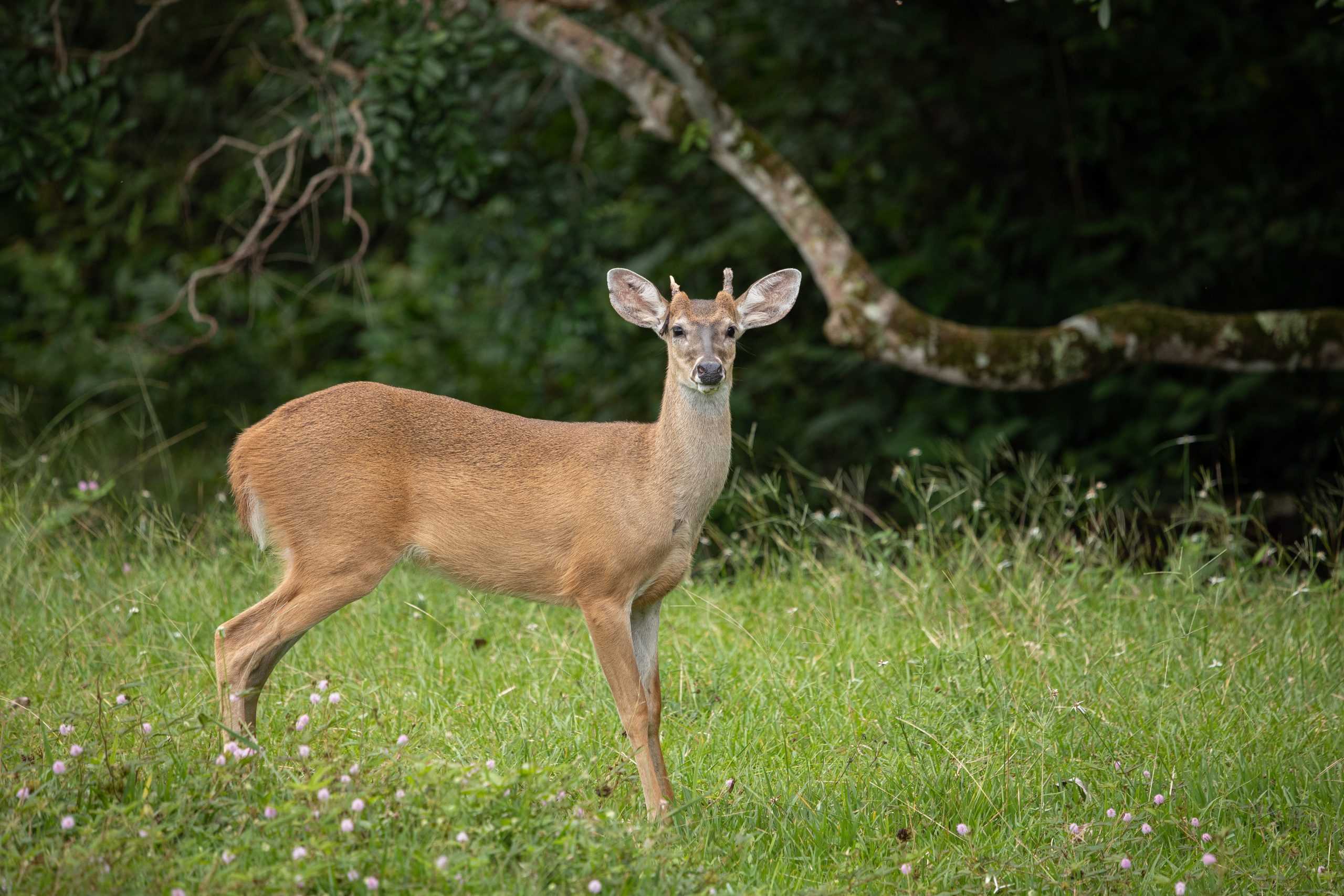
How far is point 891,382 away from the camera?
7.91 metres

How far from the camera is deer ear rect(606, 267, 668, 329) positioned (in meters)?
4.48

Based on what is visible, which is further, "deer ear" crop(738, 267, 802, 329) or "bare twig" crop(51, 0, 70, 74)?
"bare twig" crop(51, 0, 70, 74)

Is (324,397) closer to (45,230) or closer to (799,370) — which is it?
(799,370)

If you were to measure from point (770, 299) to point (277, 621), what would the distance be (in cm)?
189

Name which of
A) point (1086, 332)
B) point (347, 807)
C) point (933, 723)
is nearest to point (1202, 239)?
point (1086, 332)

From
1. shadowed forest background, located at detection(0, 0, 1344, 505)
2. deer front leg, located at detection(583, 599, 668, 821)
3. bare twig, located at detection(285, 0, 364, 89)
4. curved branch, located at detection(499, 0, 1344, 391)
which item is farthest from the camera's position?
→ shadowed forest background, located at detection(0, 0, 1344, 505)

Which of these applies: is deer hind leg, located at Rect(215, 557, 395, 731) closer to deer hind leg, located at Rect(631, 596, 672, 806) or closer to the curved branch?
deer hind leg, located at Rect(631, 596, 672, 806)

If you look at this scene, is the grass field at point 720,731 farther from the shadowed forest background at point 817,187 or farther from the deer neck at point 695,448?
the shadowed forest background at point 817,187

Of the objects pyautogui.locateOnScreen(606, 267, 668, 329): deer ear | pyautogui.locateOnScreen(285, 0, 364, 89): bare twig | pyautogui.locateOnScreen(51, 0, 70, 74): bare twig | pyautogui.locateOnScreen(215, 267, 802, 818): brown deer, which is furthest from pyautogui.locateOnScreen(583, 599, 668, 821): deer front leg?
pyautogui.locateOnScreen(51, 0, 70, 74): bare twig

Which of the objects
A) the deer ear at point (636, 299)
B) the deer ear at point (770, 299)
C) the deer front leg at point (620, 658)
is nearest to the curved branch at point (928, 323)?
the deer ear at point (770, 299)

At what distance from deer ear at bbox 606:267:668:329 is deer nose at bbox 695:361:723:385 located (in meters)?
0.42

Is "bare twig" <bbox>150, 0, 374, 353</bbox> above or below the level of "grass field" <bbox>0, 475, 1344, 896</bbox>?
above

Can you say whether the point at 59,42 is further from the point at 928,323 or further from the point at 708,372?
the point at 928,323

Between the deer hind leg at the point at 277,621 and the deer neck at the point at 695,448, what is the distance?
35.8 inches
